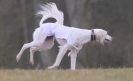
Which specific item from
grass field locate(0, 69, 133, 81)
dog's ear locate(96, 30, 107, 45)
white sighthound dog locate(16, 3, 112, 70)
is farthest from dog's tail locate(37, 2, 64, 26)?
grass field locate(0, 69, 133, 81)

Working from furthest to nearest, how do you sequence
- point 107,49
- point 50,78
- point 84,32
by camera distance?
point 107,49 → point 84,32 → point 50,78

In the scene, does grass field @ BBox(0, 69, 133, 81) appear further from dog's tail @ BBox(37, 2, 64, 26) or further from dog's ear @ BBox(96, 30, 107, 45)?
dog's tail @ BBox(37, 2, 64, 26)

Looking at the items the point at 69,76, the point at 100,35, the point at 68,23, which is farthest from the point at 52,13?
the point at 68,23

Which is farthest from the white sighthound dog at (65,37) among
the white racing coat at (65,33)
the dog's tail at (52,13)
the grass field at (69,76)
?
the grass field at (69,76)

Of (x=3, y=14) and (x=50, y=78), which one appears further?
(x=3, y=14)

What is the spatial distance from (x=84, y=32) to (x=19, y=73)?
1989mm

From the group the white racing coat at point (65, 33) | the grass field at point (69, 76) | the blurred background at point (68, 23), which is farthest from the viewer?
the blurred background at point (68, 23)

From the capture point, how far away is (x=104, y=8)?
32.9 meters

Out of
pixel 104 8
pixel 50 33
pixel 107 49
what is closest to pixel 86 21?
pixel 107 49

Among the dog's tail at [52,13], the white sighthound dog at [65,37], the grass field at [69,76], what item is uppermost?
the dog's tail at [52,13]

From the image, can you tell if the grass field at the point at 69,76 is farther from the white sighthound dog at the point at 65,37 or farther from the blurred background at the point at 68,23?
the blurred background at the point at 68,23

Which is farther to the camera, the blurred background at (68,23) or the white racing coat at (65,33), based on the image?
the blurred background at (68,23)

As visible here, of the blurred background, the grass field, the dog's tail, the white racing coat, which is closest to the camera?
the grass field

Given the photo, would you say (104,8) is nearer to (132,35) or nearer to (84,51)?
(132,35)
